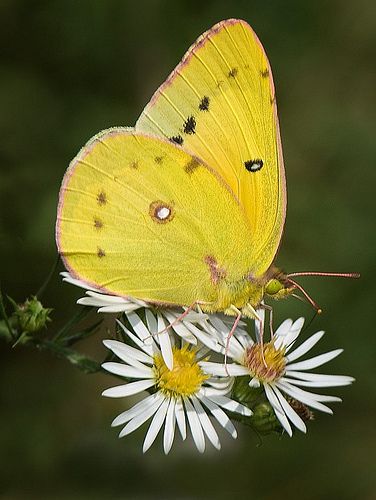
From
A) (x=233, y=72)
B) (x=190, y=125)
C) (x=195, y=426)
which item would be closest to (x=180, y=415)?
(x=195, y=426)

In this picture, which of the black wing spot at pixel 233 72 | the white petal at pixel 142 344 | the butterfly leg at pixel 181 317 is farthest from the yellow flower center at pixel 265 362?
the black wing spot at pixel 233 72

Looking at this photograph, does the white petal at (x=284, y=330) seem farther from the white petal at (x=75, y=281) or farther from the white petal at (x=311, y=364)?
the white petal at (x=75, y=281)

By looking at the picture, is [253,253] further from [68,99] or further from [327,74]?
[327,74]

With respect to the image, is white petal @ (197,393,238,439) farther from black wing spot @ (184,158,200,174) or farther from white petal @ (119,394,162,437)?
black wing spot @ (184,158,200,174)

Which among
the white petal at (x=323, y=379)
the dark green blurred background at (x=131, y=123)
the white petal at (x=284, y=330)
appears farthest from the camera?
the dark green blurred background at (x=131, y=123)

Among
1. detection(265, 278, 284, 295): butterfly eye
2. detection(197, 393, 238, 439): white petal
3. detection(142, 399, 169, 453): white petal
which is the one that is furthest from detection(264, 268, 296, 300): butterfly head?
detection(142, 399, 169, 453): white petal

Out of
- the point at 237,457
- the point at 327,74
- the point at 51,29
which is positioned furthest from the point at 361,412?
the point at 51,29
